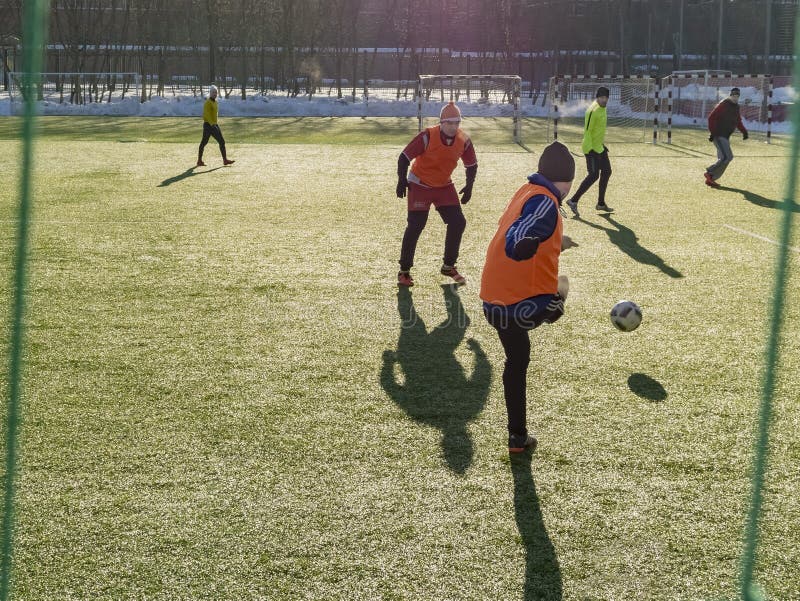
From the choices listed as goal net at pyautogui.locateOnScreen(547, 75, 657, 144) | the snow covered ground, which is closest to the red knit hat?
goal net at pyautogui.locateOnScreen(547, 75, 657, 144)

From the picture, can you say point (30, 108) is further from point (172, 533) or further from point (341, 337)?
point (341, 337)

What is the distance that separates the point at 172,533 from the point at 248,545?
423mm

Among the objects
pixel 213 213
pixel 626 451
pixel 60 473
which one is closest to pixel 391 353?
pixel 626 451

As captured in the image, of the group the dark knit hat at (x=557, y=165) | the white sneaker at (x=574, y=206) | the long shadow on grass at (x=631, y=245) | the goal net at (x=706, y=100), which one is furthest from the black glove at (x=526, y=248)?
the goal net at (x=706, y=100)

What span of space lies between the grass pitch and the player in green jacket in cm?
229

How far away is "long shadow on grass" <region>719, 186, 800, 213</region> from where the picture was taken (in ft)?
51.5

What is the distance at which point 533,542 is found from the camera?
4.29 meters

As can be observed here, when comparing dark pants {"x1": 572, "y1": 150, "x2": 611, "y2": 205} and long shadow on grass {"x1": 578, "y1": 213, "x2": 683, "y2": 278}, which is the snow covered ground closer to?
dark pants {"x1": 572, "y1": 150, "x2": 611, "y2": 205}

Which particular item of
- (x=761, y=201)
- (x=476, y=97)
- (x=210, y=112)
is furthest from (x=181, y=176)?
(x=476, y=97)

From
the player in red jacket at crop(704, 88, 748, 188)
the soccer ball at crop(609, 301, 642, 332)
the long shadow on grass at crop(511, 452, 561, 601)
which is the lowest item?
the long shadow on grass at crop(511, 452, 561, 601)

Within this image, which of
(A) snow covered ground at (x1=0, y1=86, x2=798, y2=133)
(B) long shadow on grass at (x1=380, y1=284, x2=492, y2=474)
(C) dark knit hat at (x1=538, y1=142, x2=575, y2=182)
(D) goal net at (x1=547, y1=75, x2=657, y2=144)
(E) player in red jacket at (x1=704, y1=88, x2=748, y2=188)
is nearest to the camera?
(C) dark knit hat at (x1=538, y1=142, x2=575, y2=182)

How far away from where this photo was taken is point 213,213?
1460cm

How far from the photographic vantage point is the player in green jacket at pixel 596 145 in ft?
48.2

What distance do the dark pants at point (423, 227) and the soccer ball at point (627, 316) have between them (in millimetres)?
2751
